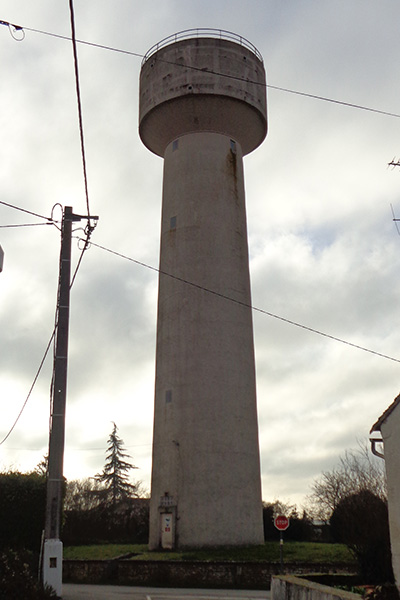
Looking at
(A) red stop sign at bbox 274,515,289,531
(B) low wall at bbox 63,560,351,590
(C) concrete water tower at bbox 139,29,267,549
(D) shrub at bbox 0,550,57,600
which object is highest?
(C) concrete water tower at bbox 139,29,267,549

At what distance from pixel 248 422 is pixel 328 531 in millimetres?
15451

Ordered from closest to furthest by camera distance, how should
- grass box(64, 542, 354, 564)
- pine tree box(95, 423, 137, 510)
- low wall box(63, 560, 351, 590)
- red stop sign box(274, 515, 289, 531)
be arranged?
red stop sign box(274, 515, 289, 531)
low wall box(63, 560, 351, 590)
grass box(64, 542, 354, 564)
pine tree box(95, 423, 137, 510)

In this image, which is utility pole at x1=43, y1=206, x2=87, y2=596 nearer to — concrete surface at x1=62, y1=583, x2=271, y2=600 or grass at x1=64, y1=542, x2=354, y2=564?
concrete surface at x1=62, y1=583, x2=271, y2=600

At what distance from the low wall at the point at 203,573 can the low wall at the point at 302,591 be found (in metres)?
7.09

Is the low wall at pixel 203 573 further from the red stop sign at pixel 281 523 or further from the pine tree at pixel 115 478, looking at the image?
the pine tree at pixel 115 478

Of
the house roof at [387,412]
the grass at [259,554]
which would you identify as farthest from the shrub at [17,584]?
the grass at [259,554]

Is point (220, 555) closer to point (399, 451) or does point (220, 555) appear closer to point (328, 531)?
point (399, 451)

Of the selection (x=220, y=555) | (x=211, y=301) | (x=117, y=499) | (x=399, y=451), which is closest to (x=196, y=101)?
(x=211, y=301)

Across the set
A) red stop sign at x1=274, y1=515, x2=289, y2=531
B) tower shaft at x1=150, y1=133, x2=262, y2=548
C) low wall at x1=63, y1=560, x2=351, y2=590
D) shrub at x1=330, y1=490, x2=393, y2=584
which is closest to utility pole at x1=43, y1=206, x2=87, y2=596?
shrub at x1=330, y1=490, x2=393, y2=584

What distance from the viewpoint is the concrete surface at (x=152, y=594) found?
716 inches

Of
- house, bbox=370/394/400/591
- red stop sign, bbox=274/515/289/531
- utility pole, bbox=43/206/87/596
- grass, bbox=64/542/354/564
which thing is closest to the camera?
house, bbox=370/394/400/591

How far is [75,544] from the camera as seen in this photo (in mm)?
36781

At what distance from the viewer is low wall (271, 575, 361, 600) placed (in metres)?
11.7

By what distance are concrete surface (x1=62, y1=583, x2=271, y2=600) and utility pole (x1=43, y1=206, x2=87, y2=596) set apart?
2.75m
